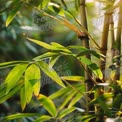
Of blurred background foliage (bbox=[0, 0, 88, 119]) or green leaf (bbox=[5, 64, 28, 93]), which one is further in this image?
blurred background foliage (bbox=[0, 0, 88, 119])

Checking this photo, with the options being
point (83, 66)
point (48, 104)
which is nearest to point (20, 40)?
point (48, 104)

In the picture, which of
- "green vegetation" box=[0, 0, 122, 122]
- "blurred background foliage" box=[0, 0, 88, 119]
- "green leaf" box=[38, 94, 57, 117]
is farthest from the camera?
"blurred background foliage" box=[0, 0, 88, 119]

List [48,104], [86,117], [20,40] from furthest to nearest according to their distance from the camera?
[20,40]
[48,104]
[86,117]

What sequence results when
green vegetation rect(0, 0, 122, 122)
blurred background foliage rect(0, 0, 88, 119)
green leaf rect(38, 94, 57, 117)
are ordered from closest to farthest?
green vegetation rect(0, 0, 122, 122) → green leaf rect(38, 94, 57, 117) → blurred background foliage rect(0, 0, 88, 119)

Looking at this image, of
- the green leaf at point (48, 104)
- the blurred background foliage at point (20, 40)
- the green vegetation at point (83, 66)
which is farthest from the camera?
the blurred background foliage at point (20, 40)

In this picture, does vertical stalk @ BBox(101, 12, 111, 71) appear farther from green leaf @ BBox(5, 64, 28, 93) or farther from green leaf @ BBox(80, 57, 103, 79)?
green leaf @ BBox(5, 64, 28, 93)

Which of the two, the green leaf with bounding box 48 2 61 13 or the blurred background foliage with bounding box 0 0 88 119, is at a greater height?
the green leaf with bounding box 48 2 61 13

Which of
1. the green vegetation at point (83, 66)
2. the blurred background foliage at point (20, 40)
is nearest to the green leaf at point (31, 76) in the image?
the green vegetation at point (83, 66)

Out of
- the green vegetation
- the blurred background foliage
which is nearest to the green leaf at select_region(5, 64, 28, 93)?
the green vegetation

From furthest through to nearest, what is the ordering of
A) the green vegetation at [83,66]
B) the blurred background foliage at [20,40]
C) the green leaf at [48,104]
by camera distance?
the blurred background foliage at [20,40] → the green leaf at [48,104] → the green vegetation at [83,66]

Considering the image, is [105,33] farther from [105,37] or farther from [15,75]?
[15,75]

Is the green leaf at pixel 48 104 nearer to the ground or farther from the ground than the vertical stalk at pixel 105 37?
nearer to the ground

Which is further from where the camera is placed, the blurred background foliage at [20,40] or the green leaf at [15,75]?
the blurred background foliage at [20,40]

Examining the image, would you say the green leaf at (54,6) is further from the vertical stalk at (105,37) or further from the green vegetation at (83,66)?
the vertical stalk at (105,37)
